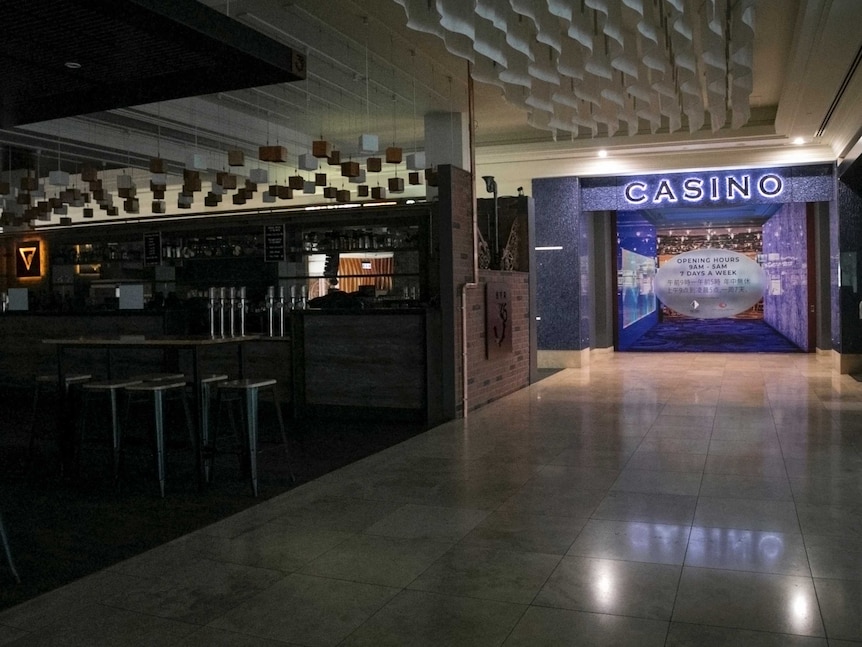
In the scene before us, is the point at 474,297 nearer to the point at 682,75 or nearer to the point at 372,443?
the point at 372,443

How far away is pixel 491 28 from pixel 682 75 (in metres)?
2.34

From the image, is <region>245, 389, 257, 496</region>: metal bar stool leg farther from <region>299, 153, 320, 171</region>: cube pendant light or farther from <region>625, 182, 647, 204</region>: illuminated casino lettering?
<region>625, 182, 647, 204</region>: illuminated casino lettering

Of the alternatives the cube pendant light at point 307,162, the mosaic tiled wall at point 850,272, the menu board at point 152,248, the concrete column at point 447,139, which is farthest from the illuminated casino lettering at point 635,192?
the menu board at point 152,248

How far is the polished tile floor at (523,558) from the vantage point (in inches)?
117

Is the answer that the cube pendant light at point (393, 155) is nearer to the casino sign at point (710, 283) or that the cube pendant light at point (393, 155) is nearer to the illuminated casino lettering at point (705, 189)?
the illuminated casino lettering at point (705, 189)

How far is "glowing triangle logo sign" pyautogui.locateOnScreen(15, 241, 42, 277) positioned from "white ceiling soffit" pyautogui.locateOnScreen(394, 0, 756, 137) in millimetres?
7536

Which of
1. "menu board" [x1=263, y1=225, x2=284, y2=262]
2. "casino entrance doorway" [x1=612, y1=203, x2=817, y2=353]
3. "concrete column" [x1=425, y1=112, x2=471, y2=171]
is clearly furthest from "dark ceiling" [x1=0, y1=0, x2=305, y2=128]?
"casino entrance doorway" [x1=612, y1=203, x2=817, y2=353]

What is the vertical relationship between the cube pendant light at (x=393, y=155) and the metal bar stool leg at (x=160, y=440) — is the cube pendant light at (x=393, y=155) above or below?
above

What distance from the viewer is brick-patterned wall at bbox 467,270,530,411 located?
838cm

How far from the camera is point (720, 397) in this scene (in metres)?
9.05

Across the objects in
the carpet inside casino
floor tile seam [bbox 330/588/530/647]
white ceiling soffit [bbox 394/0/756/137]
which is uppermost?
white ceiling soffit [bbox 394/0/756/137]

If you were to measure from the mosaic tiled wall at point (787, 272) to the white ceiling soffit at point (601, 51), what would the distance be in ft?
18.6

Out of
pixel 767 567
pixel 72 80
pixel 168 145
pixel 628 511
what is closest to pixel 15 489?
pixel 72 80

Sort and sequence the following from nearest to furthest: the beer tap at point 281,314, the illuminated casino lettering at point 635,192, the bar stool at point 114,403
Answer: the bar stool at point 114,403 → the beer tap at point 281,314 → the illuminated casino lettering at point 635,192
